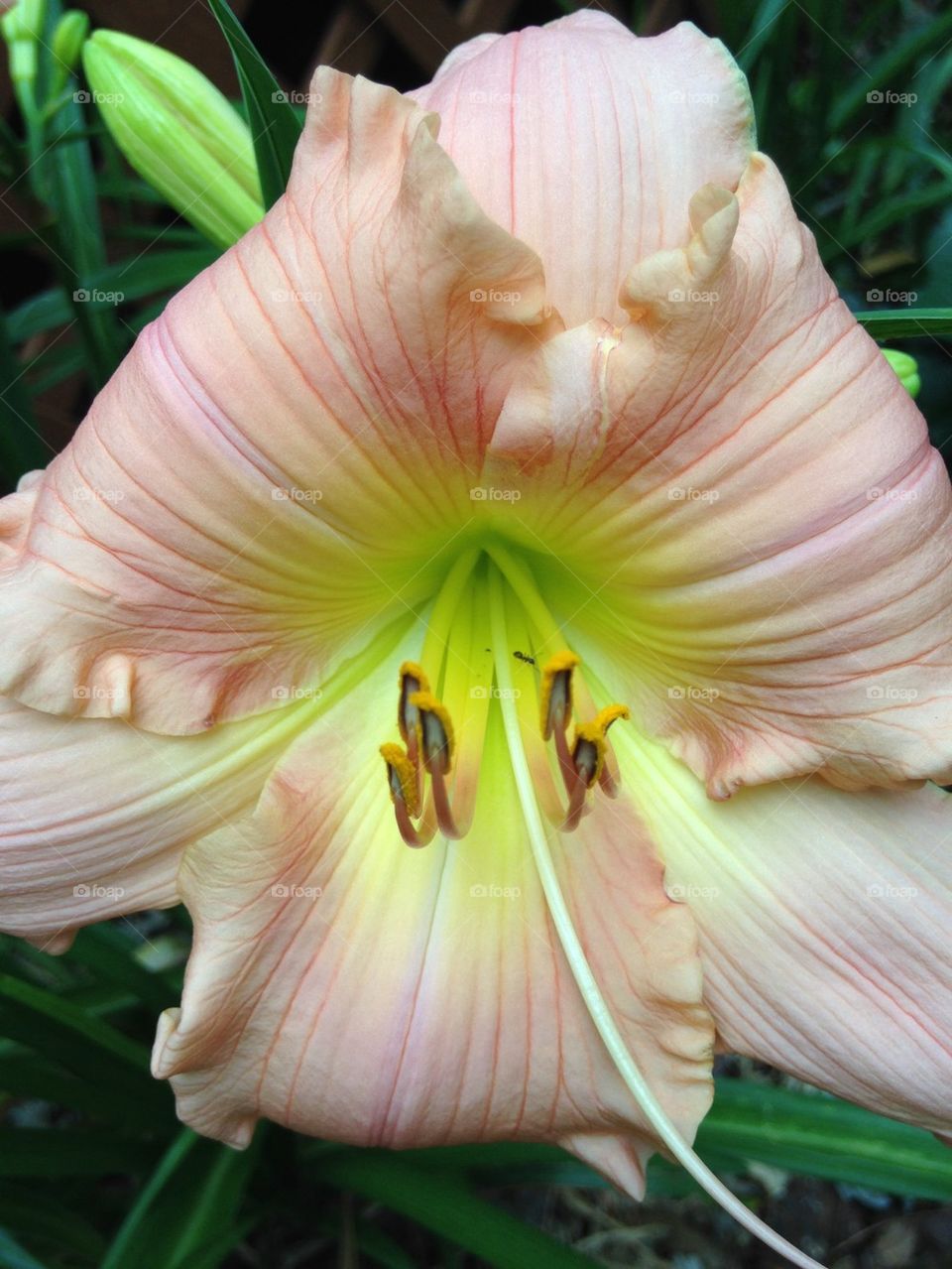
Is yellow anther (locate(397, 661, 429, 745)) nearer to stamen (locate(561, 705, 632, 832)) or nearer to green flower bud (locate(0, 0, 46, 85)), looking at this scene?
stamen (locate(561, 705, 632, 832))

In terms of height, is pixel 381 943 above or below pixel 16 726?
below

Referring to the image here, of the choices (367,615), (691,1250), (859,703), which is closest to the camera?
(859,703)

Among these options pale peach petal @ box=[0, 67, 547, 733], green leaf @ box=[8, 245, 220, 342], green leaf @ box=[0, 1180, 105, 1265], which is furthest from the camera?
green leaf @ box=[8, 245, 220, 342]

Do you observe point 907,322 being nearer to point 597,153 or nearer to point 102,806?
point 597,153

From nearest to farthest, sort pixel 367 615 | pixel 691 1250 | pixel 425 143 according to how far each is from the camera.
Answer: pixel 425 143 < pixel 367 615 < pixel 691 1250

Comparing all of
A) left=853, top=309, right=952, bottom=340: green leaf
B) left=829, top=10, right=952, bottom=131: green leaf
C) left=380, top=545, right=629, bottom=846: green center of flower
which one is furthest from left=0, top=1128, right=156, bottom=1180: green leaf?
left=829, top=10, right=952, bottom=131: green leaf

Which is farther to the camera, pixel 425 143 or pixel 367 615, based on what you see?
pixel 367 615

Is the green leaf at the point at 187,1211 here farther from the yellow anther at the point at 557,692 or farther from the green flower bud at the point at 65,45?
the green flower bud at the point at 65,45

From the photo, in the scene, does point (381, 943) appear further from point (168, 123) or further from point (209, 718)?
point (168, 123)

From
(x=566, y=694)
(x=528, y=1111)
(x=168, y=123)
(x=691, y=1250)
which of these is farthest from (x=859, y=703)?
(x=691, y=1250)
